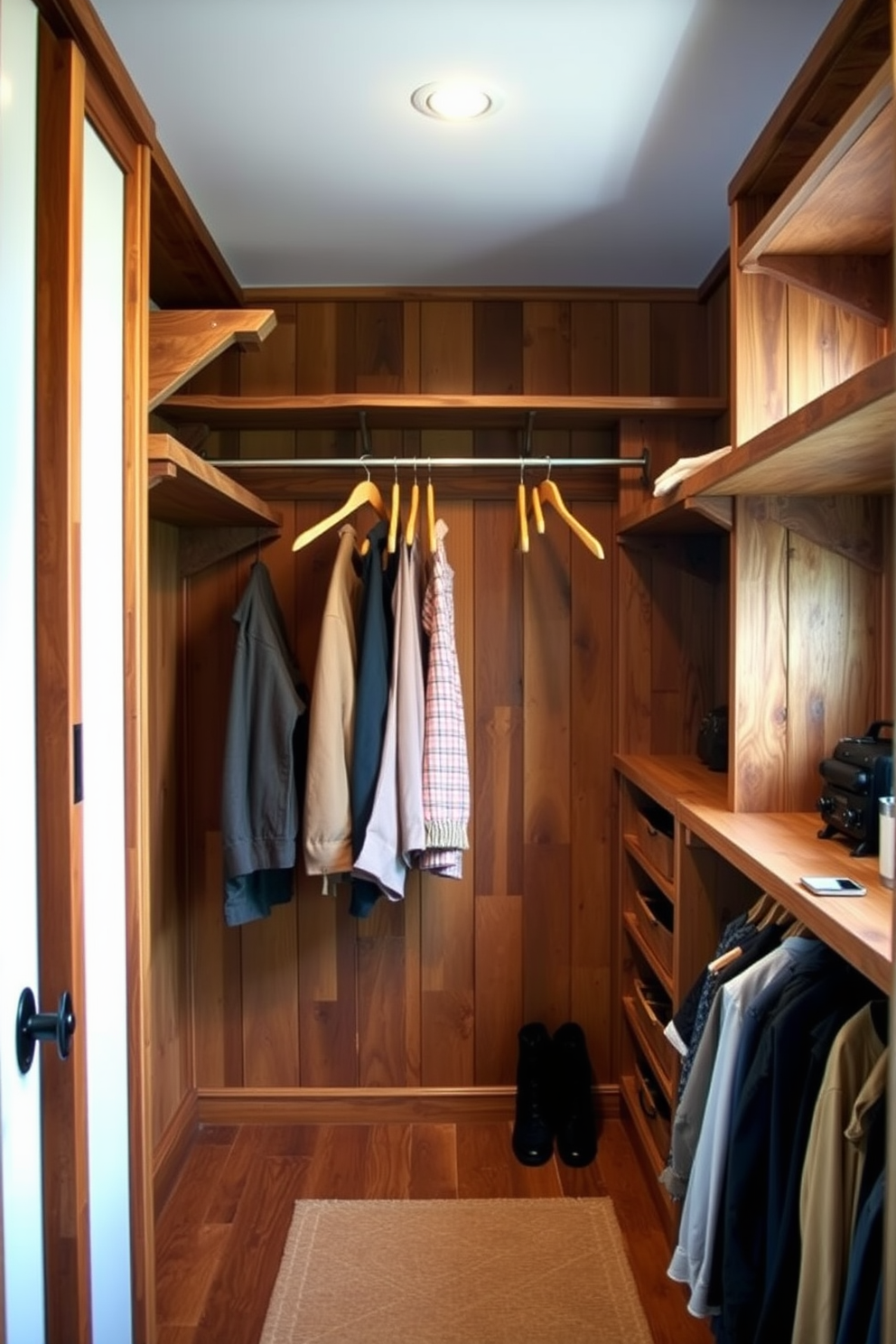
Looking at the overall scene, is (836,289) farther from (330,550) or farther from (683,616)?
(330,550)

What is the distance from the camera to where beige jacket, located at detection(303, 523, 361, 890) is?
1.99 metres

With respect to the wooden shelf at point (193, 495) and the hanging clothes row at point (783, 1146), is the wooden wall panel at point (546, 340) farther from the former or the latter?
the hanging clothes row at point (783, 1146)

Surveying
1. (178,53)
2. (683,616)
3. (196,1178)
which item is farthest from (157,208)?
(196,1178)

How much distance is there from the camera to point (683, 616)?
233cm

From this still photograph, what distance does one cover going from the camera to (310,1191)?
2.06 metres

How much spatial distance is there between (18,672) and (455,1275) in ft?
5.29

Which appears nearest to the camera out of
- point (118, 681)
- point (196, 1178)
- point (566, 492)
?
point (118, 681)

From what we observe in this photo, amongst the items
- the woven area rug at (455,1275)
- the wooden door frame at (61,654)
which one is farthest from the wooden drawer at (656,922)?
the wooden door frame at (61,654)

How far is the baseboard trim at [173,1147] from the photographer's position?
6.64 feet

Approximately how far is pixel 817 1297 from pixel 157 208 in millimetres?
2040

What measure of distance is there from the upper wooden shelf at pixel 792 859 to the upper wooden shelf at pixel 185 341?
1.28 m

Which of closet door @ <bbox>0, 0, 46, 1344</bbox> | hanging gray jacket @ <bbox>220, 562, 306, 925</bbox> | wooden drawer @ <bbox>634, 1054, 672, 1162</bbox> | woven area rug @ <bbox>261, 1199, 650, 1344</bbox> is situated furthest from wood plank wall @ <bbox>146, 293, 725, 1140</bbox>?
closet door @ <bbox>0, 0, 46, 1344</bbox>

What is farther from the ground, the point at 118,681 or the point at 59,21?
the point at 59,21

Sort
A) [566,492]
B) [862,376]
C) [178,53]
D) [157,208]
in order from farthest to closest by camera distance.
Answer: [566,492] < [157,208] < [178,53] < [862,376]
